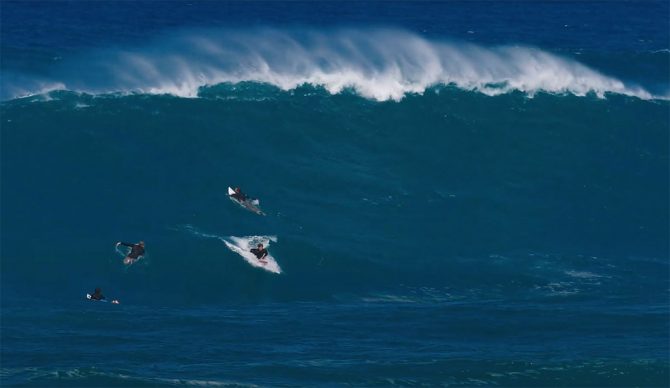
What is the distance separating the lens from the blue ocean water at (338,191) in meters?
41.4

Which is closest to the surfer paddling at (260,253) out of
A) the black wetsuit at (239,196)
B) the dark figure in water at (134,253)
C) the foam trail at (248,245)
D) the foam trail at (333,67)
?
the foam trail at (248,245)

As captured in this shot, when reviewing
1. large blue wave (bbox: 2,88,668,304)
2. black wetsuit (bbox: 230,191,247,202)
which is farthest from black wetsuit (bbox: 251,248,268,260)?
black wetsuit (bbox: 230,191,247,202)

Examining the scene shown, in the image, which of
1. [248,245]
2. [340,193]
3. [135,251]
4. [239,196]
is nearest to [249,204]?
[239,196]

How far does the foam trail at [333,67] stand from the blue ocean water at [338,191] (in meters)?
0.12

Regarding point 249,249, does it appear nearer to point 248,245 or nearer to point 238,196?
point 248,245

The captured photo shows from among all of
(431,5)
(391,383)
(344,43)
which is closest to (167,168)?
(344,43)

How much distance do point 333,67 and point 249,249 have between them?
13.0 m

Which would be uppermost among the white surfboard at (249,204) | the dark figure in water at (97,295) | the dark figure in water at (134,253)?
the white surfboard at (249,204)

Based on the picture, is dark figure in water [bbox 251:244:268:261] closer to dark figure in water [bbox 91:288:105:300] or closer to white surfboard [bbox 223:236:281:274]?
white surfboard [bbox 223:236:281:274]

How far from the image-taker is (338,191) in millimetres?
51094

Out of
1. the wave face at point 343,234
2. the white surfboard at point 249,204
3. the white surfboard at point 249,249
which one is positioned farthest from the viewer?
the white surfboard at point 249,204

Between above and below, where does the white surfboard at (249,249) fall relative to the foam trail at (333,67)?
below

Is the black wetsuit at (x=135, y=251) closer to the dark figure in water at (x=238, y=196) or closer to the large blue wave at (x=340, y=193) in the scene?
the large blue wave at (x=340, y=193)

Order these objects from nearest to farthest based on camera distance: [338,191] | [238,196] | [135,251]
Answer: [135,251] < [238,196] < [338,191]
